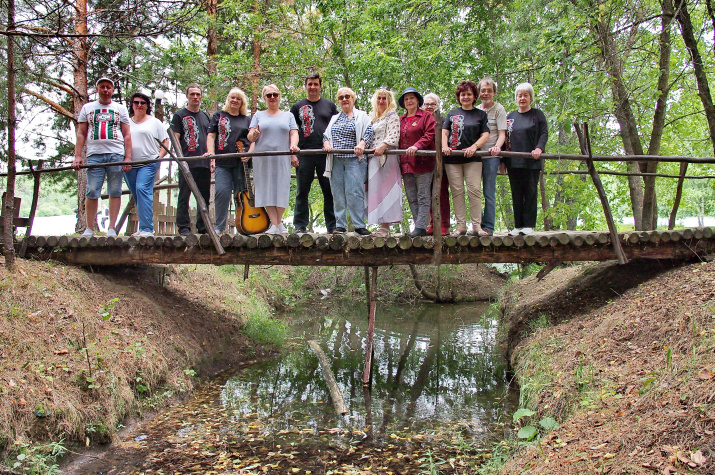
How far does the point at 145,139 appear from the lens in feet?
24.8

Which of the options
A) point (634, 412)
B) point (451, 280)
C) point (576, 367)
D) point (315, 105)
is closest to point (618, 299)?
point (576, 367)

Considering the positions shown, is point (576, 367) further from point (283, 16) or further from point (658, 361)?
point (283, 16)

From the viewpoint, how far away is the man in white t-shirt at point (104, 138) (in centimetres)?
720

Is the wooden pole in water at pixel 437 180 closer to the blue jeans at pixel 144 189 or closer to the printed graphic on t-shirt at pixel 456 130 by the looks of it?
the printed graphic on t-shirt at pixel 456 130

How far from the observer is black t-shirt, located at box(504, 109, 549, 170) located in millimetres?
6973

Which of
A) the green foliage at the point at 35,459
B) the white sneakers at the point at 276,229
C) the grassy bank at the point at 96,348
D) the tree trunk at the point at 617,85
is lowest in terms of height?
the green foliage at the point at 35,459

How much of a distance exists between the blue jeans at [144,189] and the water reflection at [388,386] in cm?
245

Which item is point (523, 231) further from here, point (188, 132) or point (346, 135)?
point (188, 132)

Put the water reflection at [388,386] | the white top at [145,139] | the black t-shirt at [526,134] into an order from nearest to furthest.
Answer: the water reflection at [388,386], the black t-shirt at [526,134], the white top at [145,139]

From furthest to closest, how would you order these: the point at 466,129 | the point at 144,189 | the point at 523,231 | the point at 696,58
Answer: the point at 696,58, the point at 144,189, the point at 523,231, the point at 466,129

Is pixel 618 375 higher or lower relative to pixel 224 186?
lower

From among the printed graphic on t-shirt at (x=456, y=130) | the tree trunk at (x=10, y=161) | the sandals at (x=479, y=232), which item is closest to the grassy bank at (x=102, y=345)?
the tree trunk at (x=10, y=161)

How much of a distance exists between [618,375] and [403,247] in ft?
9.23

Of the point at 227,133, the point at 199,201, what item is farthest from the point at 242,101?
the point at 199,201
